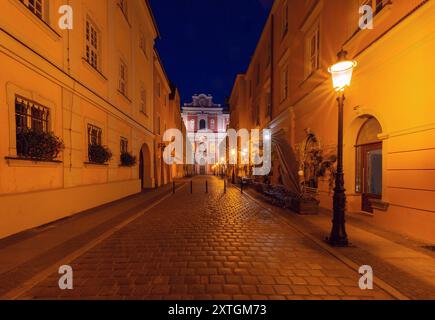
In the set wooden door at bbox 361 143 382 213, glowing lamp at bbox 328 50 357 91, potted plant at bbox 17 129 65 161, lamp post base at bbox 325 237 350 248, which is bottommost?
lamp post base at bbox 325 237 350 248

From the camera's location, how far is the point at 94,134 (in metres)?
9.62

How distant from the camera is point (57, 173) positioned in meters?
7.00

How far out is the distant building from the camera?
217ft

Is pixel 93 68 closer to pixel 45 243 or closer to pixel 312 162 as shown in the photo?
pixel 45 243

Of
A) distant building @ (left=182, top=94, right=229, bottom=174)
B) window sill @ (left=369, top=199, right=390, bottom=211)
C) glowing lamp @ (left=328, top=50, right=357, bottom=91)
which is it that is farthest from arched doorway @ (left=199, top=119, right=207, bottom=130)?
glowing lamp @ (left=328, top=50, right=357, bottom=91)

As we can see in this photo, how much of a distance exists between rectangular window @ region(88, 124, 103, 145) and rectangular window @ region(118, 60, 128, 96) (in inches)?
140

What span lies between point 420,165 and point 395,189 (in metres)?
0.98

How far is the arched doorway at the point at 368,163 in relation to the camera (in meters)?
7.26

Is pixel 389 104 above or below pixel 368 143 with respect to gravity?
above

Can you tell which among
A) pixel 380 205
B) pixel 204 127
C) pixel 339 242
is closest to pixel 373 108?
pixel 380 205

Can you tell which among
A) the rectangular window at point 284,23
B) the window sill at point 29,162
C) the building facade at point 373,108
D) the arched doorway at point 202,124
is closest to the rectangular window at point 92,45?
the window sill at point 29,162

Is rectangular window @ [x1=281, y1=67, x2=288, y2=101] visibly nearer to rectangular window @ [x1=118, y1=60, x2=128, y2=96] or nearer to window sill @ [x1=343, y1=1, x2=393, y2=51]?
window sill @ [x1=343, y1=1, x2=393, y2=51]
